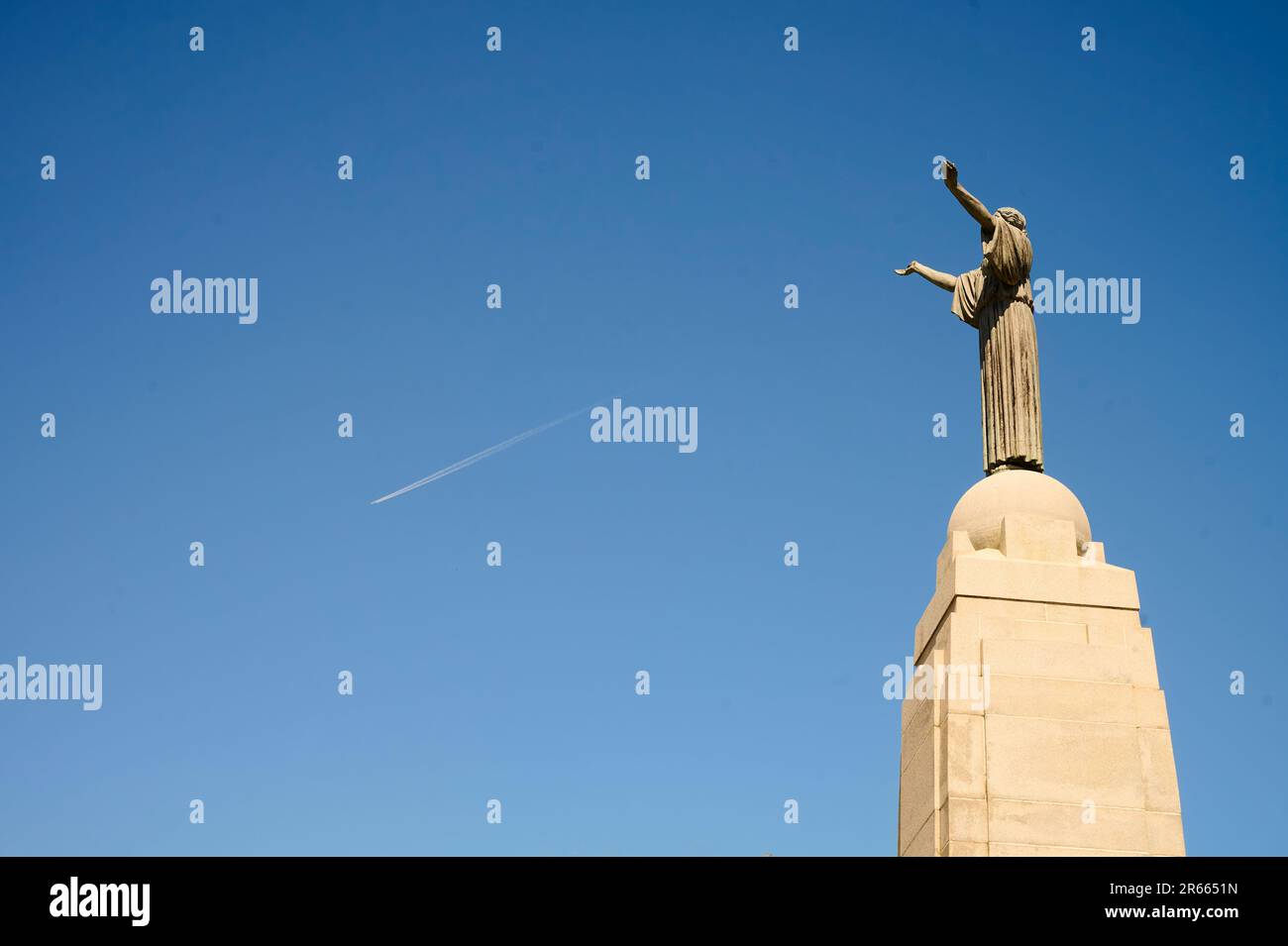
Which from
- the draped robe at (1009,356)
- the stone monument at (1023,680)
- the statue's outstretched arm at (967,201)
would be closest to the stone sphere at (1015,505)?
the stone monument at (1023,680)

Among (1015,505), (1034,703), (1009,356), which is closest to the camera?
(1034,703)

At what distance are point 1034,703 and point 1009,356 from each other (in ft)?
15.9

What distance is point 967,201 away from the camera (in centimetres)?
1838

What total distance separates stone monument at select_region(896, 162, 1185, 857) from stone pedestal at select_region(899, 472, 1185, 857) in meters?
0.02

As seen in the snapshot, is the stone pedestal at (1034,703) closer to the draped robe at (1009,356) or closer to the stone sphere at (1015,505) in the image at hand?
the stone sphere at (1015,505)

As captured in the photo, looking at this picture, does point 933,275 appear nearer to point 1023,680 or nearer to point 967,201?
point 967,201

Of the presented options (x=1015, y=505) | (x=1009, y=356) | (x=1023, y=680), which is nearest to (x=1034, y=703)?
(x=1023, y=680)

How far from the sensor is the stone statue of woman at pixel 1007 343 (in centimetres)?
1823

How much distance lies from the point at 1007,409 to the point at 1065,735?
14.7ft

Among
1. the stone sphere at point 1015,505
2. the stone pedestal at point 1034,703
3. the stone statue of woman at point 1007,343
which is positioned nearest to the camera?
the stone pedestal at point 1034,703

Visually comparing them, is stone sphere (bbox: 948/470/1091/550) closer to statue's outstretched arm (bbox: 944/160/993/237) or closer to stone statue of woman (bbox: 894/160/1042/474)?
stone statue of woman (bbox: 894/160/1042/474)

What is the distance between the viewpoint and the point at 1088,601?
55.3ft

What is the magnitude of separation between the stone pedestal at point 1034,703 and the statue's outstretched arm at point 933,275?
3365 mm
